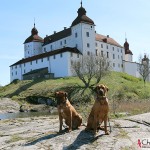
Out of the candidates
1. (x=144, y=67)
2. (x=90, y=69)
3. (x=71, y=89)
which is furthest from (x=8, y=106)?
(x=144, y=67)

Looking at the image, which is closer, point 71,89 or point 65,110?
point 65,110

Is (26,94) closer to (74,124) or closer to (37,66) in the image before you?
(37,66)

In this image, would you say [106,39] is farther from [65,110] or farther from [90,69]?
[65,110]

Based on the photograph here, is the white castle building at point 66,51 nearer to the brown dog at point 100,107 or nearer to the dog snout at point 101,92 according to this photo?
the brown dog at point 100,107

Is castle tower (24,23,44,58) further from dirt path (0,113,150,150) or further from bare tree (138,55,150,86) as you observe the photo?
dirt path (0,113,150,150)

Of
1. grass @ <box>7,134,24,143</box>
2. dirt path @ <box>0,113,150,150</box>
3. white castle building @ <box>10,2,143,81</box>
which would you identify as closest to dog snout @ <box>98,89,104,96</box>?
dirt path @ <box>0,113,150,150</box>

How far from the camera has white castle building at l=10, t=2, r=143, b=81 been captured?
262 ft

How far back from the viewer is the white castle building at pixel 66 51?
262ft

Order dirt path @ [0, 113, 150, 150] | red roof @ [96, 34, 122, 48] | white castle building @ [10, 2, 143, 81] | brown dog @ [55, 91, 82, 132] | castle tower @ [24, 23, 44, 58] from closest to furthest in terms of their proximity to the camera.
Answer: dirt path @ [0, 113, 150, 150] → brown dog @ [55, 91, 82, 132] → white castle building @ [10, 2, 143, 81] → red roof @ [96, 34, 122, 48] → castle tower @ [24, 23, 44, 58]

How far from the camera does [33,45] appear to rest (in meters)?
99.2

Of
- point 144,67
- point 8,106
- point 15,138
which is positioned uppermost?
point 144,67

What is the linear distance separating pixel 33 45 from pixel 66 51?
2451 centimetres

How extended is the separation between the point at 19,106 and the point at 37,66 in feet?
104

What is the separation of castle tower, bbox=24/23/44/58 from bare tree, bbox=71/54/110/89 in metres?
27.9
